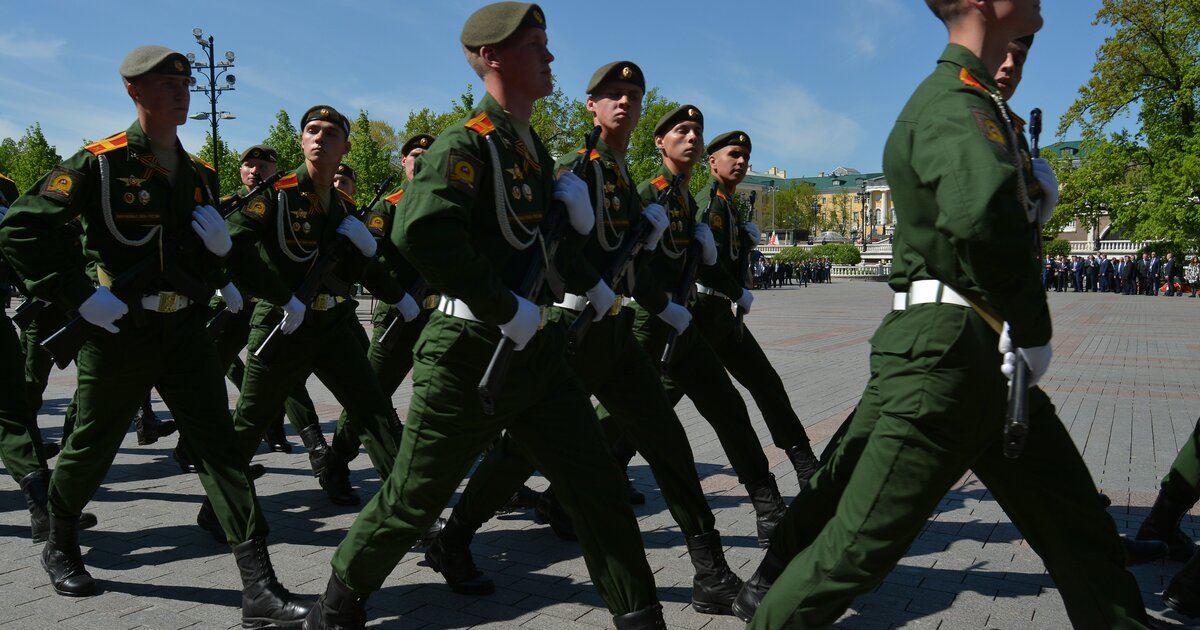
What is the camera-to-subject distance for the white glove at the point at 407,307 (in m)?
5.81

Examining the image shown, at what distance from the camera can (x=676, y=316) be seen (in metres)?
4.46

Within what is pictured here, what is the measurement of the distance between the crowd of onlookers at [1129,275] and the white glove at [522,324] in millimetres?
35230

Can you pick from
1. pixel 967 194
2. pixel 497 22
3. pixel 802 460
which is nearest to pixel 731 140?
pixel 802 460

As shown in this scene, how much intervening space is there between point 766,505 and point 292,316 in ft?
8.44

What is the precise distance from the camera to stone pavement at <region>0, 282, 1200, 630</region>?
371 centimetres

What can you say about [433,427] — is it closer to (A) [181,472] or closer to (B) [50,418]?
(A) [181,472]

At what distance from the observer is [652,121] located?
46031mm

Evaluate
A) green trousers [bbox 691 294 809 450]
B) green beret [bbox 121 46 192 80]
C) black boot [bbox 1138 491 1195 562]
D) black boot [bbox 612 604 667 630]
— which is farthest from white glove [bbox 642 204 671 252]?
black boot [bbox 1138 491 1195 562]

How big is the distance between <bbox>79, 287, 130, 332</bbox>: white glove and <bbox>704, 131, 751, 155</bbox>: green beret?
3.35 meters

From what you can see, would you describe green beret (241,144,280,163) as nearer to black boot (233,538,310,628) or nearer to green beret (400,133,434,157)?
green beret (400,133,434,157)

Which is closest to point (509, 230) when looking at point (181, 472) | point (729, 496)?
point (729, 496)

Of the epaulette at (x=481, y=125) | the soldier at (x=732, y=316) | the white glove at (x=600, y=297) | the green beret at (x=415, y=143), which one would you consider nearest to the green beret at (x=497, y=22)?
the epaulette at (x=481, y=125)

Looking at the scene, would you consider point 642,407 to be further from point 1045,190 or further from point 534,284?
point 1045,190

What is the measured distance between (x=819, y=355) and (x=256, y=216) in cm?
1012
